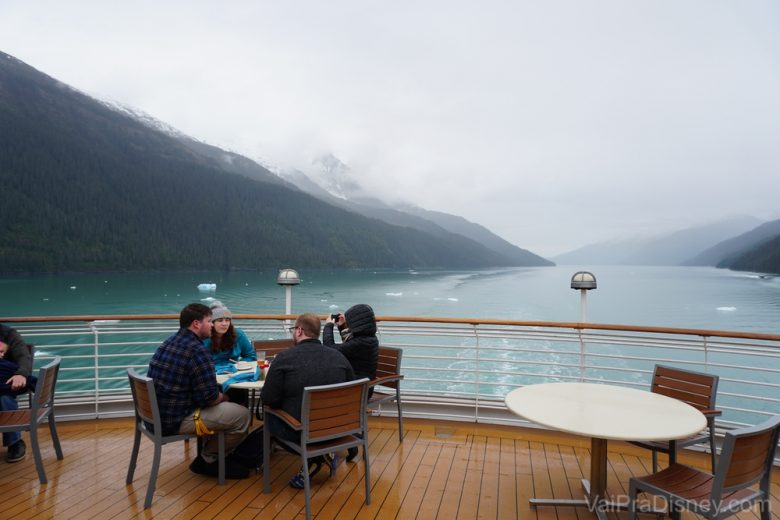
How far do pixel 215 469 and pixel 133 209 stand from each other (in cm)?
9422

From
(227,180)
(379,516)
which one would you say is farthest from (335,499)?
(227,180)

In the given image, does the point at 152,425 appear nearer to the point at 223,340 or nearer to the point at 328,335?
the point at 223,340

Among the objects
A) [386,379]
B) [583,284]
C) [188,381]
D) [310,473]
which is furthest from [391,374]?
[583,284]

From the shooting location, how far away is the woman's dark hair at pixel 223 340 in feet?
11.2

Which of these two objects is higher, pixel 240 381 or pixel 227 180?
pixel 227 180

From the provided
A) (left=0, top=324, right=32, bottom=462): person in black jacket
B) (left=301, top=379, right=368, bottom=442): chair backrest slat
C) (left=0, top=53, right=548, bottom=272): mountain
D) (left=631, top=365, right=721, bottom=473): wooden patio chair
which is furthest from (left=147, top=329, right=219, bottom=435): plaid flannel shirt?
(left=0, top=53, right=548, bottom=272): mountain

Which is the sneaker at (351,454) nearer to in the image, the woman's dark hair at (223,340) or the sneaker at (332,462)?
the sneaker at (332,462)

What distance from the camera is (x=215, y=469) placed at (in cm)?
291

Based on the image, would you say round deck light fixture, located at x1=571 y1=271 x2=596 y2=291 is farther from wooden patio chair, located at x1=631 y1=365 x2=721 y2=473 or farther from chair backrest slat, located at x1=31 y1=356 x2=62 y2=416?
chair backrest slat, located at x1=31 y1=356 x2=62 y2=416

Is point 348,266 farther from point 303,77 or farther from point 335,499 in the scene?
point 335,499

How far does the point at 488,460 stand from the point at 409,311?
33.5 m

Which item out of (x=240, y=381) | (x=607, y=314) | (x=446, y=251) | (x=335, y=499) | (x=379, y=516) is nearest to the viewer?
(x=379, y=516)

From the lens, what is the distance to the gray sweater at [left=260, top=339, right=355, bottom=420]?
2.52 metres

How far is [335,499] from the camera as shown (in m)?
2.64
